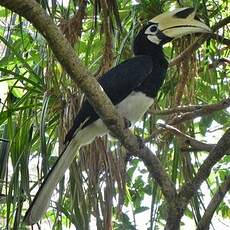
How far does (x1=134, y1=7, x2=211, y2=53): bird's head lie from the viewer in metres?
2.38

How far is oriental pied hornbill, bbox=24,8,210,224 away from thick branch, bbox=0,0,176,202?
1.00ft

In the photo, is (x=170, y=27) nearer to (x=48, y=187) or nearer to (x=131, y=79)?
(x=131, y=79)

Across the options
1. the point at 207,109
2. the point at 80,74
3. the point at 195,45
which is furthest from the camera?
the point at 195,45

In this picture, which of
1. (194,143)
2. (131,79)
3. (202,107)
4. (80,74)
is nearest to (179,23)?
(131,79)

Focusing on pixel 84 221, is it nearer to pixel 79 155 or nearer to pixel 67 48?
pixel 79 155

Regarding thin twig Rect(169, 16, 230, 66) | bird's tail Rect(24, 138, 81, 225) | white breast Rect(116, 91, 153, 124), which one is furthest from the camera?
thin twig Rect(169, 16, 230, 66)

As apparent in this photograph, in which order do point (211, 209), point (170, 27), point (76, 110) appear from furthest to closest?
point (170, 27) < point (76, 110) < point (211, 209)

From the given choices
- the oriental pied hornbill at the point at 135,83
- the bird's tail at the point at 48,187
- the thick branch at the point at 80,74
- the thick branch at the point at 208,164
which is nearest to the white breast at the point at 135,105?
the oriental pied hornbill at the point at 135,83

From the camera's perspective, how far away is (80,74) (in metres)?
1.57

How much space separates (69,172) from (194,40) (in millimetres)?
797

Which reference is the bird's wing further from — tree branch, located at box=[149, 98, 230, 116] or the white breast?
tree branch, located at box=[149, 98, 230, 116]

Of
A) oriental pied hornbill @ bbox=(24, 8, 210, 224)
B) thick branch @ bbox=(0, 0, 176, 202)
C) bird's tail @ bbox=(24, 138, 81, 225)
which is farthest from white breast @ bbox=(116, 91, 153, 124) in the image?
thick branch @ bbox=(0, 0, 176, 202)

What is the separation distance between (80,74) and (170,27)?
3.47 feet

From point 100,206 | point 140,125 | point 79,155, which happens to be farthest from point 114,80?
point 140,125
